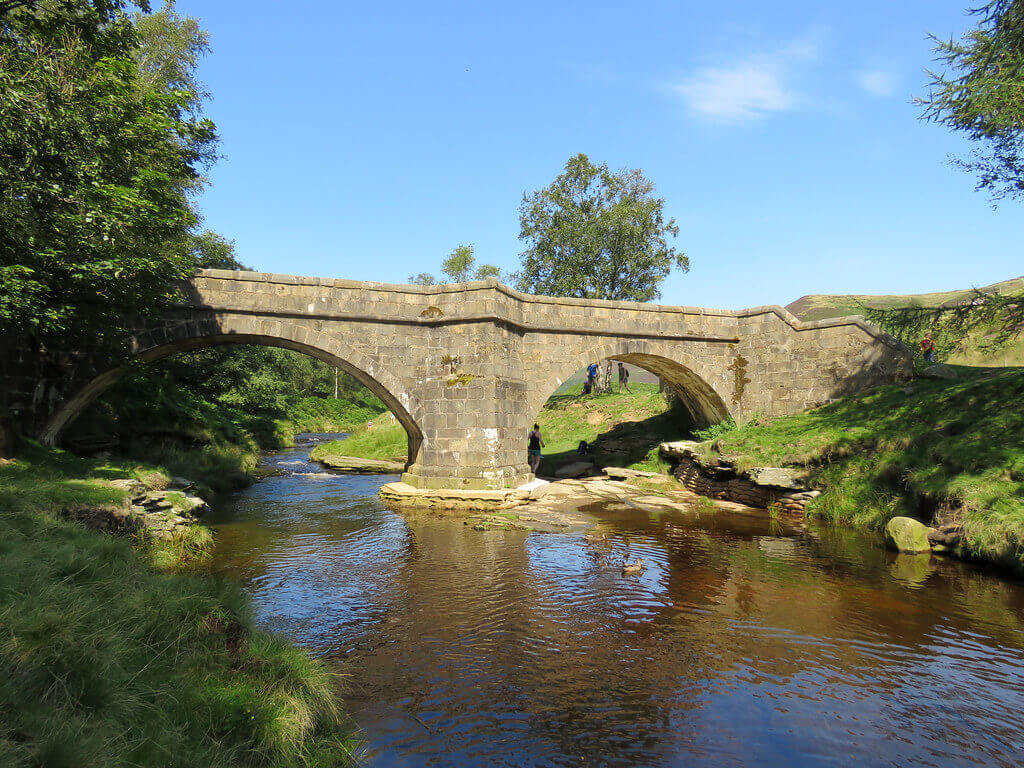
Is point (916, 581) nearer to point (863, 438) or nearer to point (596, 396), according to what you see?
point (863, 438)

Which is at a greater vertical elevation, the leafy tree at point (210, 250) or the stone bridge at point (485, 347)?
the leafy tree at point (210, 250)

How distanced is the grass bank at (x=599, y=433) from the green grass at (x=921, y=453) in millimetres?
4725

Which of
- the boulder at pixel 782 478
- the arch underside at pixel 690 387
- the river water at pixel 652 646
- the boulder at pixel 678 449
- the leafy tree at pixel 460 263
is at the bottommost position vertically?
the river water at pixel 652 646

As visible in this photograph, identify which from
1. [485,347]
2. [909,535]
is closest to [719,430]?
[909,535]

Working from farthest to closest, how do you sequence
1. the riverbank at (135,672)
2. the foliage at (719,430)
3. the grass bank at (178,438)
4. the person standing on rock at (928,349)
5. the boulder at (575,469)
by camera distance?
1. the boulder at (575,469)
2. the foliage at (719,430)
3. the person standing on rock at (928,349)
4. the grass bank at (178,438)
5. the riverbank at (135,672)

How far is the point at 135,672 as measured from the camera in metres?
3.32

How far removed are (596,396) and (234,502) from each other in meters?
17.9

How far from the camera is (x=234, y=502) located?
13.9m

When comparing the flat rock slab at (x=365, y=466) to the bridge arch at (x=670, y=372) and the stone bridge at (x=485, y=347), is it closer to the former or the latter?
the stone bridge at (x=485, y=347)

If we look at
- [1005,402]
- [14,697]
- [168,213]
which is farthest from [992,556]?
[168,213]

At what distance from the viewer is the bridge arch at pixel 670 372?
1491cm

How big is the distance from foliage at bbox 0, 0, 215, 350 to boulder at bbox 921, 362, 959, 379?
1783cm

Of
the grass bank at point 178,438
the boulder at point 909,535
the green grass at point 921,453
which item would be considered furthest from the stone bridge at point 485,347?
the boulder at point 909,535

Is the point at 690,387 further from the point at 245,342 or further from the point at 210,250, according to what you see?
the point at 210,250
